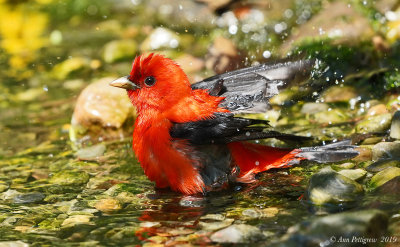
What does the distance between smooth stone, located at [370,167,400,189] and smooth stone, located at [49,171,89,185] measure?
2.04m

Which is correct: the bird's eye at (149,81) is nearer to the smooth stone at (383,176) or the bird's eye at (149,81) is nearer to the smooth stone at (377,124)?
the smooth stone at (383,176)

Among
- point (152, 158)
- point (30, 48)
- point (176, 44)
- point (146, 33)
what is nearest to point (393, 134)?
point (152, 158)

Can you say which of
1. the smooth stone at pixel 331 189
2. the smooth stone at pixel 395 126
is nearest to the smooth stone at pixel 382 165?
the smooth stone at pixel 331 189

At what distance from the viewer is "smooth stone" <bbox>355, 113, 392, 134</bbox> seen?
448 cm

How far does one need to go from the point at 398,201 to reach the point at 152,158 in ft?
4.98

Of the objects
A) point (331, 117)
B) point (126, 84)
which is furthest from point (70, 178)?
point (331, 117)

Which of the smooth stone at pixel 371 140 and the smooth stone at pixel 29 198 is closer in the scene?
the smooth stone at pixel 29 198

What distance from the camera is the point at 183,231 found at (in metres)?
3.06

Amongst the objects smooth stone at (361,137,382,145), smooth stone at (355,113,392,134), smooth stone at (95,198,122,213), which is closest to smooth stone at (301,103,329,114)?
smooth stone at (355,113,392,134)

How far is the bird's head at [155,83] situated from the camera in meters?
3.86

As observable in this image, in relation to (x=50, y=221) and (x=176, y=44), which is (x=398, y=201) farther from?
(x=176, y=44)

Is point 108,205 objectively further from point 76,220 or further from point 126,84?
point 126,84

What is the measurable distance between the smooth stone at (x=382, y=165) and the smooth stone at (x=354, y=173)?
147 millimetres

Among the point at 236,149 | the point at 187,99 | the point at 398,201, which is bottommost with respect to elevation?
the point at 398,201
